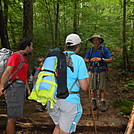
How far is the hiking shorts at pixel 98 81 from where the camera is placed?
4.98 meters

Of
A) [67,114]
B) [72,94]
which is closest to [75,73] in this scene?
[72,94]

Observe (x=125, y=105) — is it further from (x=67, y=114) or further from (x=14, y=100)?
(x=14, y=100)

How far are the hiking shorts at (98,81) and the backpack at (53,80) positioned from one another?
2773 millimetres

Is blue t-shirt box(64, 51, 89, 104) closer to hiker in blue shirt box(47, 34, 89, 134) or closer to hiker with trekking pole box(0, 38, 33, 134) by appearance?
hiker in blue shirt box(47, 34, 89, 134)

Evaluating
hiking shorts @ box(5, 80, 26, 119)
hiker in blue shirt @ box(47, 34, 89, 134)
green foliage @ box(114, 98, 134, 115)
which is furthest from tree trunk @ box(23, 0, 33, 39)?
green foliage @ box(114, 98, 134, 115)

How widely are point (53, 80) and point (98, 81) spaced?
294 centimetres

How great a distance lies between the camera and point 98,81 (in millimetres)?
4977

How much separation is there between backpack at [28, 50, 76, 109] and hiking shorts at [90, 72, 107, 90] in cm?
277

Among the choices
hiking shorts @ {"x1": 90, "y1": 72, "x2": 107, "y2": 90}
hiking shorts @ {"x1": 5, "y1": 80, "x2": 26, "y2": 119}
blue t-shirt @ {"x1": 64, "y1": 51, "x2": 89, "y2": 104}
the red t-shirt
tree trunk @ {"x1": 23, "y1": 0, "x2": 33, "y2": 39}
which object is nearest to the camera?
blue t-shirt @ {"x1": 64, "y1": 51, "x2": 89, "y2": 104}

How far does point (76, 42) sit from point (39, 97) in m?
1.14

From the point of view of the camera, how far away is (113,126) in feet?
12.4

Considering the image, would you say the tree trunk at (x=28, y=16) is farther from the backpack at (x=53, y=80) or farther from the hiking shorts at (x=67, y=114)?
the hiking shorts at (x=67, y=114)

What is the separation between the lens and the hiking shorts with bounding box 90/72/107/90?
16.3ft

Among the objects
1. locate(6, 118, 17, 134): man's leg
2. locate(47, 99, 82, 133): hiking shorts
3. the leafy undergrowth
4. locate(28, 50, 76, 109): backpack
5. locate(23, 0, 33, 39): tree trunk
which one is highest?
locate(23, 0, 33, 39): tree trunk
